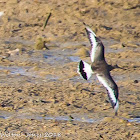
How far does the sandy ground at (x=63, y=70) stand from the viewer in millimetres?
6422

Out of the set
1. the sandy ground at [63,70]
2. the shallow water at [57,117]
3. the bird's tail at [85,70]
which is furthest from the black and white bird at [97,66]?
the shallow water at [57,117]

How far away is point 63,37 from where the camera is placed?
9.81 m

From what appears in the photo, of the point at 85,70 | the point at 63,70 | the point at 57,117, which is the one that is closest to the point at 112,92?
the point at 85,70

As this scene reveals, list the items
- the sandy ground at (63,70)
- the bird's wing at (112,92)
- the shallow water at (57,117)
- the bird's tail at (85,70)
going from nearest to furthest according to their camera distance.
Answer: the sandy ground at (63,70)
the bird's wing at (112,92)
the shallow water at (57,117)
the bird's tail at (85,70)

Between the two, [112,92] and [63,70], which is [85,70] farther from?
[63,70]

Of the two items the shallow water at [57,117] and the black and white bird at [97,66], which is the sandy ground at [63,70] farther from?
the black and white bird at [97,66]

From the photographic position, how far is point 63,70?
330 inches

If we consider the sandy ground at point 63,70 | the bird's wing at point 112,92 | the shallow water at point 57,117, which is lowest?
the sandy ground at point 63,70

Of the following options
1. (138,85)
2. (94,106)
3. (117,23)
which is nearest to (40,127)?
(94,106)

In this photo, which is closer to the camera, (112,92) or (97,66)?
(112,92)

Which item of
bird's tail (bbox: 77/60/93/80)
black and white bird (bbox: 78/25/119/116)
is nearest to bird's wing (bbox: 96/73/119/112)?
black and white bird (bbox: 78/25/119/116)

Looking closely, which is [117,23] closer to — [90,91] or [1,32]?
[1,32]

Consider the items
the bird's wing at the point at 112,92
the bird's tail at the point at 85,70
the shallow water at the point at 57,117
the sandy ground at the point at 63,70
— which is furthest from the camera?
the bird's tail at the point at 85,70

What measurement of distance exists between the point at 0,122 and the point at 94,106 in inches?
47.5
